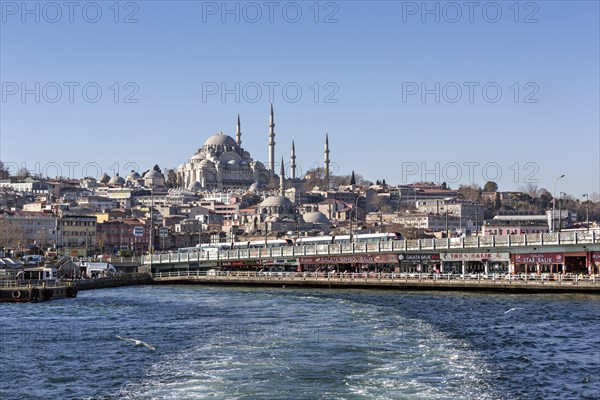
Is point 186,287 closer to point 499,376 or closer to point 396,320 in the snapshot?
point 396,320

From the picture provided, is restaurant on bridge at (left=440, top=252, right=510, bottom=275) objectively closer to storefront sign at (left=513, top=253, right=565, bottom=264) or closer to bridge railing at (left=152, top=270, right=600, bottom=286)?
storefront sign at (left=513, top=253, right=565, bottom=264)

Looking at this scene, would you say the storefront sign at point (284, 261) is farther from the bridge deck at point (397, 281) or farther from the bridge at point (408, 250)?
the bridge deck at point (397, 281)

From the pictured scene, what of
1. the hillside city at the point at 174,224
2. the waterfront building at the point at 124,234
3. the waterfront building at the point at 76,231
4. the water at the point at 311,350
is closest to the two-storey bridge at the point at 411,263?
the water at the point at 311,350

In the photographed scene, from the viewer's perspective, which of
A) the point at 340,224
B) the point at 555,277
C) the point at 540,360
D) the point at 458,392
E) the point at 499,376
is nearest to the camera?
the point at 458,392

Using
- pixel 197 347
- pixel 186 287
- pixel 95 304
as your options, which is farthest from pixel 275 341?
pixel 186 287

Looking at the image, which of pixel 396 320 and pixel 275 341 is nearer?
pixel 275 341

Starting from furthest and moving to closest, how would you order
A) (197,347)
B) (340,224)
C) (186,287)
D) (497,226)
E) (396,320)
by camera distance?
(340,224) < (497,226) < (186,287) < (396,320) < (197,347)

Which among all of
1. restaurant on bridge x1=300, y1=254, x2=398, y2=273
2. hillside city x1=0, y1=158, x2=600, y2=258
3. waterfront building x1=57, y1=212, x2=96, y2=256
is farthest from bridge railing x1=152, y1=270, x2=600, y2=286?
waterfront building x1=57, y1=212, x2=96, y2=256

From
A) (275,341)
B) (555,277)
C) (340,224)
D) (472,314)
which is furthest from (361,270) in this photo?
(340,224)
